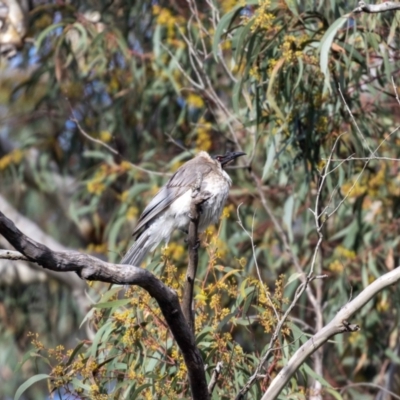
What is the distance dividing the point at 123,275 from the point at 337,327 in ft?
2.53

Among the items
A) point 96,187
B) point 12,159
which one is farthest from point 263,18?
point 12,159

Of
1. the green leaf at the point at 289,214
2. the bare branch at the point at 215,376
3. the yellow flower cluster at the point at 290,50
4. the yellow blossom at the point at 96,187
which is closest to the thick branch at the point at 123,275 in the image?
the bare branch at the point at 215,376

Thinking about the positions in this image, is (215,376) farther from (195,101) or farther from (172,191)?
(195,101)

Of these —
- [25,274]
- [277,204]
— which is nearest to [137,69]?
[277,204]

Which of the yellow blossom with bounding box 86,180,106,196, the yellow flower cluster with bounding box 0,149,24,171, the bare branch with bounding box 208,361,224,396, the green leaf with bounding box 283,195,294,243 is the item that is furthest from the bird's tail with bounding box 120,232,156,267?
the yellow flower cluster with bounding box 0,149,24,171

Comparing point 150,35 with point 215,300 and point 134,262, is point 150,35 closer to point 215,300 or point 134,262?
point 134,262

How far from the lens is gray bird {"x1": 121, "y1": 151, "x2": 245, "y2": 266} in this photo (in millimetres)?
4973

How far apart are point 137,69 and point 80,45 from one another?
0.71 m

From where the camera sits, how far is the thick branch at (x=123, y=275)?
9.27 feet

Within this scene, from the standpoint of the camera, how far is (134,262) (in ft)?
16.3

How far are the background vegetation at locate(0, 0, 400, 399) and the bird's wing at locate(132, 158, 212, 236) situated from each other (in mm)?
213

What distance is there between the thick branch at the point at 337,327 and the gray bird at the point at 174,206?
1.54 meters

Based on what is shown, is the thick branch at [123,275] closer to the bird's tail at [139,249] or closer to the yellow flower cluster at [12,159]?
the bird's tail at [139,249]

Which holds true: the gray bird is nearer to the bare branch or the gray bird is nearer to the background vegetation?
the background vegetation
